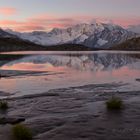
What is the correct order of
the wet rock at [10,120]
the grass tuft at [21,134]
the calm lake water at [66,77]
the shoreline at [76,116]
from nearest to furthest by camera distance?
1. the grass tuft at [21,134]
2. the shoreline at [76,116]
3. the wet rock at [10,120]
4. the calm lake water at [66,77]

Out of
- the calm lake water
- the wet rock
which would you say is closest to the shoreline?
the wet rock

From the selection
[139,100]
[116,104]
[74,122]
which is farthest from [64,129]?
[139,100]

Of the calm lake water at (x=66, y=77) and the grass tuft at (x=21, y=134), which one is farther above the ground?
the grass tuft at (x=21, y=134)

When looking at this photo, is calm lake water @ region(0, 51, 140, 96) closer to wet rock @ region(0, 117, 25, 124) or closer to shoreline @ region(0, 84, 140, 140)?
shoreline @ region(0, 84, 140, 140)

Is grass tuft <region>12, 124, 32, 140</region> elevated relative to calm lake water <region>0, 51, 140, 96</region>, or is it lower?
elevated

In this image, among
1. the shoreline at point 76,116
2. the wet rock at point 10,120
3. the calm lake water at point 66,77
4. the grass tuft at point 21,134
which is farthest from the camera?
the calm lake water at point 66,77

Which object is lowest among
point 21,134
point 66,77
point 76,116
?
point 66,77

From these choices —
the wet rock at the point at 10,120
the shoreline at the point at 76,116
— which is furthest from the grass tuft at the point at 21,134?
the wet rock at the point at 10,120

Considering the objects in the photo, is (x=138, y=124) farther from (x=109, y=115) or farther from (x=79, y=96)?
(x=79, y=96)

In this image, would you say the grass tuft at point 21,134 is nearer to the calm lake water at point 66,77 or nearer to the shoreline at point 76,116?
the shoreline at point 76,116

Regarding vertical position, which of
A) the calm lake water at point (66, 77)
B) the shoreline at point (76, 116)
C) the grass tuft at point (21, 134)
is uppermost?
Answer: the grass tuft at point (21, 134)

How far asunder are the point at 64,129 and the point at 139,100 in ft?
37.4

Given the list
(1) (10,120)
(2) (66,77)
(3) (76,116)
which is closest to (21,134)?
(1) (10,120)

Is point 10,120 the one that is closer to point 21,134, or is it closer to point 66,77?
point 21,134
